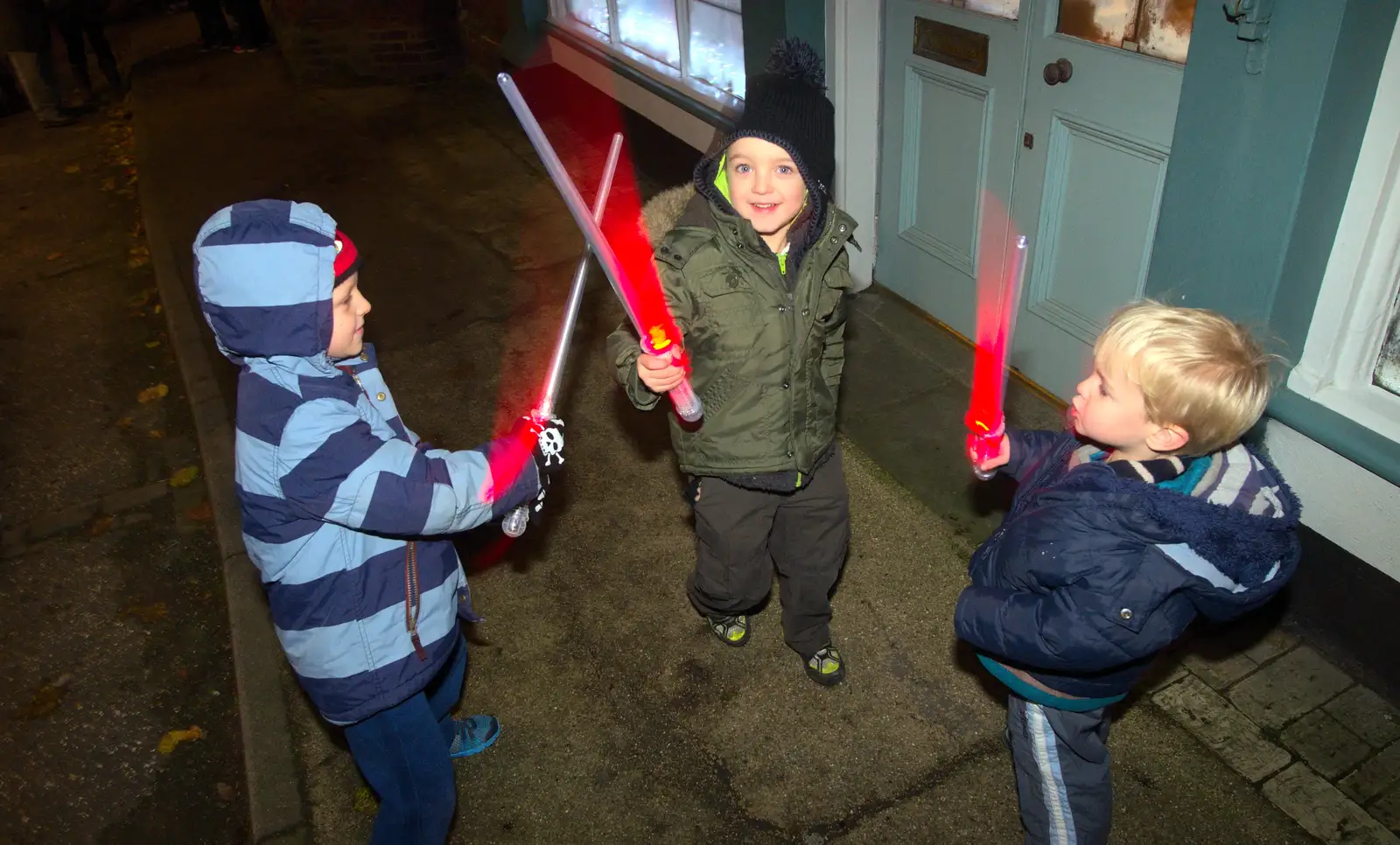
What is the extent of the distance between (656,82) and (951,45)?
3.02m

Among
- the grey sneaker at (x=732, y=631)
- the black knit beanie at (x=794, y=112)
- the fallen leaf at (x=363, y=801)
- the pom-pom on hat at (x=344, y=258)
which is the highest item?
the black knit beanie at (x=794, y=112)

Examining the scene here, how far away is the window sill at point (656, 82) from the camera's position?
256 inches

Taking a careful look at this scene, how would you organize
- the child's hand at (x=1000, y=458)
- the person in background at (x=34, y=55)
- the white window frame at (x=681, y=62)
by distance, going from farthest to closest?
the person in background at (x=34, y=55), the white window frame at (x=681, y=62), the child's hand at (x=1000, y=458)

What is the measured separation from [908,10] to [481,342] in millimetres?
2955

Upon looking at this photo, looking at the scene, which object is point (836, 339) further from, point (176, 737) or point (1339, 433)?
point (176, 737)

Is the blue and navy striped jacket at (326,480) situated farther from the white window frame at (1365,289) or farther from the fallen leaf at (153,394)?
the fallen leaf at (153,394)

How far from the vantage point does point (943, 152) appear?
5.05 meters

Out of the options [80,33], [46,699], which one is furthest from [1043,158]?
[80,33]

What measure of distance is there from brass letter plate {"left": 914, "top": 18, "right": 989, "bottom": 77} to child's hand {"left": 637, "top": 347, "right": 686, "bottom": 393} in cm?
301

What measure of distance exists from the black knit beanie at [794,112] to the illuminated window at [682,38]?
3546 millimetres

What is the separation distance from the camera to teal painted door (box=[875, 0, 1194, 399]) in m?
3.91

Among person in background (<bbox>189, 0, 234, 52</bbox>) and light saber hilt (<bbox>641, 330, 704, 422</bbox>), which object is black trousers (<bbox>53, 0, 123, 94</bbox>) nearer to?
person in background (<bbox>189, 0, 234, 52</bbox>)

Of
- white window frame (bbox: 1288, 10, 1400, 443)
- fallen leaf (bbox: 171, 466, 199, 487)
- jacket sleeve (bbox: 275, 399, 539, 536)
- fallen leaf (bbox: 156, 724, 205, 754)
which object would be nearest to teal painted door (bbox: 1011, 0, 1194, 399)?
white window frame (bbox: 1288, 10, 1400, 443)

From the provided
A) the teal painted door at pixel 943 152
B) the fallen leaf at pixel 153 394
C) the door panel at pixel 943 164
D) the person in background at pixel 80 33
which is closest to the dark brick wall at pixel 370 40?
the person in background at pixel 80 33
